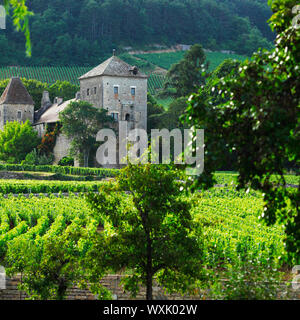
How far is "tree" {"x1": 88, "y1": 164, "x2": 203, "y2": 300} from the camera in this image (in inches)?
466

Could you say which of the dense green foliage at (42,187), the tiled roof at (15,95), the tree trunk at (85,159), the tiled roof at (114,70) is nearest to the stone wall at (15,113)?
the tiled roof at (15,95)

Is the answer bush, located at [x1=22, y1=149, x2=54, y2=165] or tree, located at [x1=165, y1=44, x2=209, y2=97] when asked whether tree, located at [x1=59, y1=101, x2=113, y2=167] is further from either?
tree, located at [x1=165, y1=44, x2=209, y2=97]

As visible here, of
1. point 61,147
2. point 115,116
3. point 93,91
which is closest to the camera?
point 115,116

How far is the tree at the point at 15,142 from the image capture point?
59.9 metres

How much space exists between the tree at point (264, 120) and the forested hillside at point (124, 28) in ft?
324

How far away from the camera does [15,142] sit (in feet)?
198

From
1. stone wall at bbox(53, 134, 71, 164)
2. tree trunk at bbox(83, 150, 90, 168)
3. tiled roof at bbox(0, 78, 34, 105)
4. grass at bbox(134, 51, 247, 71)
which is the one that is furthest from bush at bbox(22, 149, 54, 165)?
grass at bbox(134, 51, 247, 71)

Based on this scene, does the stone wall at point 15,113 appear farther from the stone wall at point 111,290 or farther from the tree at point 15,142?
the stone wall at point 111,290

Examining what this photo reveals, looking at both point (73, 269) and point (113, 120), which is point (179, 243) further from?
point (113, 120)

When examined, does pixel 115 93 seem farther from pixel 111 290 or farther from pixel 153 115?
pixel 111 290

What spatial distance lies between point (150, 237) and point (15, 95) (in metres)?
59.7

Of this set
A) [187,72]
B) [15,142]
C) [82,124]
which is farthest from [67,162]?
[187,72]

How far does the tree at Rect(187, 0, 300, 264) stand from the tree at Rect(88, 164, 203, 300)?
10.7ft
